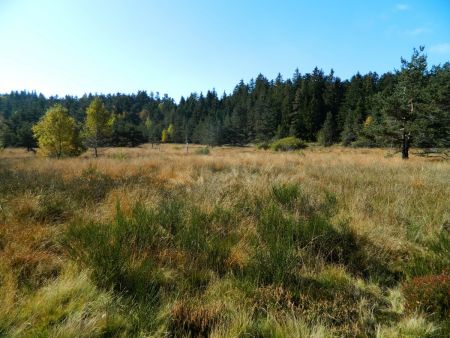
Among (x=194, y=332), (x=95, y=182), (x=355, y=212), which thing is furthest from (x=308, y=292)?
(x=95, y=182)

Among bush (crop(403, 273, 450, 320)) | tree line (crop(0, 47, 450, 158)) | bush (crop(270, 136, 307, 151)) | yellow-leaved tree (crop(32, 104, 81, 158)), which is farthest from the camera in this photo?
bush (crop(270, 136, 307, 151))

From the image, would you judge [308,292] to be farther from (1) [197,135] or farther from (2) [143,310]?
(1) [197,135]

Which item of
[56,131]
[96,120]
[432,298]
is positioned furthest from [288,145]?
[432,298]

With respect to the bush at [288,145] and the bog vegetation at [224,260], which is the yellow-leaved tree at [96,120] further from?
the bog vegetation at [224,260]

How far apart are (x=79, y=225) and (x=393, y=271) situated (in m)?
3.83

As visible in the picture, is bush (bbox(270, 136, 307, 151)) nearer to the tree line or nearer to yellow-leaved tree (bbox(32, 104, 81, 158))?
the tree line

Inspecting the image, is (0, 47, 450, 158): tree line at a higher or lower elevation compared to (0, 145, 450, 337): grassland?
higher

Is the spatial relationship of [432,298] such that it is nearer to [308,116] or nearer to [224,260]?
[224,260]

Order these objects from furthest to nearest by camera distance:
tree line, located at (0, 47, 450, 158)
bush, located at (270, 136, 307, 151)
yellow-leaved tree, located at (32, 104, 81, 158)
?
bush, located at (270, 136, 307, 151) → yellow-leaved tree, located at (32, 104, 81, 158) → tree line, located at (0, 47, 450, 158)

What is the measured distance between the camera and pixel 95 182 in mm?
6461

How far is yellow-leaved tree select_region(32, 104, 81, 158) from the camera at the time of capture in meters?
25.3

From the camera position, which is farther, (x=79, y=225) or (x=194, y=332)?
(x=79, y=225)

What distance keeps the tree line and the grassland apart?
16.2m

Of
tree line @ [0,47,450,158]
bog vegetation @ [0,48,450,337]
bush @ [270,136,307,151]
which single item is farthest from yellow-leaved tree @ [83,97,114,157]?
bog vegetation @ [0,48,450,337]
